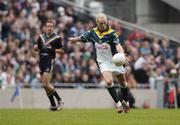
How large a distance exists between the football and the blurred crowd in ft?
32.9

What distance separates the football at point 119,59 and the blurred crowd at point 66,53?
395 inches

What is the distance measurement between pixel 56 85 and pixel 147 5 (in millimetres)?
8542

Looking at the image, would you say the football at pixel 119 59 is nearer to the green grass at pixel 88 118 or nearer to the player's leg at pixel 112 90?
the player's leg at pixel 112 90

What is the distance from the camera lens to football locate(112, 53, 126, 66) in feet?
71.1

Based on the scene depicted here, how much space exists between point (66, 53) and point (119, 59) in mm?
13052

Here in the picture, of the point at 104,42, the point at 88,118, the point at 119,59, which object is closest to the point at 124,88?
the point at 104,42

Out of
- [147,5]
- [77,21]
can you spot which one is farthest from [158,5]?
[77,21]

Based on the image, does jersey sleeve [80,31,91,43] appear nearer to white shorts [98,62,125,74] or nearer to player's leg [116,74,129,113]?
white shorts [98,62,125,74]

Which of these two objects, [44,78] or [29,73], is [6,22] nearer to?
[29,73]

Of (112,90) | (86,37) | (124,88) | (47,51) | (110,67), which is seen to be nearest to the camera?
(112,90)

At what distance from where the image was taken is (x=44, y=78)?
24828mm

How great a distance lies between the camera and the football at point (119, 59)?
21672 millimetres

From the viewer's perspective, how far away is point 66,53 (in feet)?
114

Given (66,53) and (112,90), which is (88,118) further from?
(66,53)
